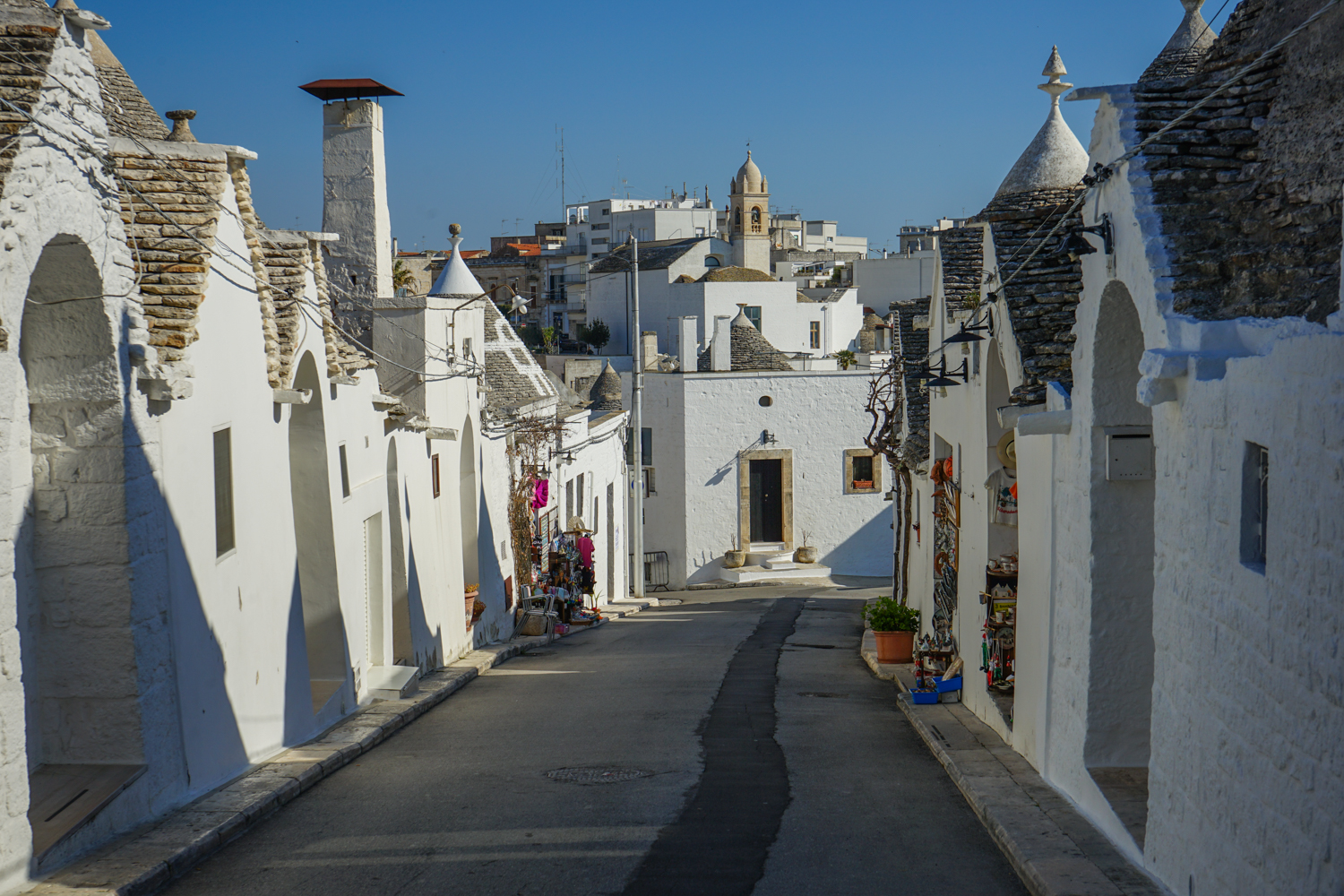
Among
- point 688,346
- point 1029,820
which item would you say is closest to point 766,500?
point 688,346

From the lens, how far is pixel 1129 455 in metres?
8.76

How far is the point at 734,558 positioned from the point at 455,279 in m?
17.9

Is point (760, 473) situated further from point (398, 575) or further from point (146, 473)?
point (146, 473)

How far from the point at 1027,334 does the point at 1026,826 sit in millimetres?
4680

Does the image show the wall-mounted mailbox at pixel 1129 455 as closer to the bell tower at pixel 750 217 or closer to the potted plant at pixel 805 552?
the potted plant at pixel 805 552

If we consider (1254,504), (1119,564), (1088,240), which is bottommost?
(1119,564)

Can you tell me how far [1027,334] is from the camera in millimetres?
11383

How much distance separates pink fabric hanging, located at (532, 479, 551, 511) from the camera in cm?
2616

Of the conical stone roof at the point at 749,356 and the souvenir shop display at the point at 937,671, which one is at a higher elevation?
the conical stone roof at the point at 749,356

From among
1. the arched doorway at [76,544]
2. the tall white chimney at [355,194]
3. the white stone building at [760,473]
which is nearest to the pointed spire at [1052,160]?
the tall white chimney at [355,194]

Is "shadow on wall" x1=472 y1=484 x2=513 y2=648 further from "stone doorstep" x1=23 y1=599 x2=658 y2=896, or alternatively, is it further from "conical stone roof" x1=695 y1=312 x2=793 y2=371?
"conical stone roof" x1=695 y1=312 x2=793 y2=371

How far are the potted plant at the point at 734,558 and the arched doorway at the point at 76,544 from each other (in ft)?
110

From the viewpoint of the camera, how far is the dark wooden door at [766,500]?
138 ft

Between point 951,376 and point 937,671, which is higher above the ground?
point 951,376
